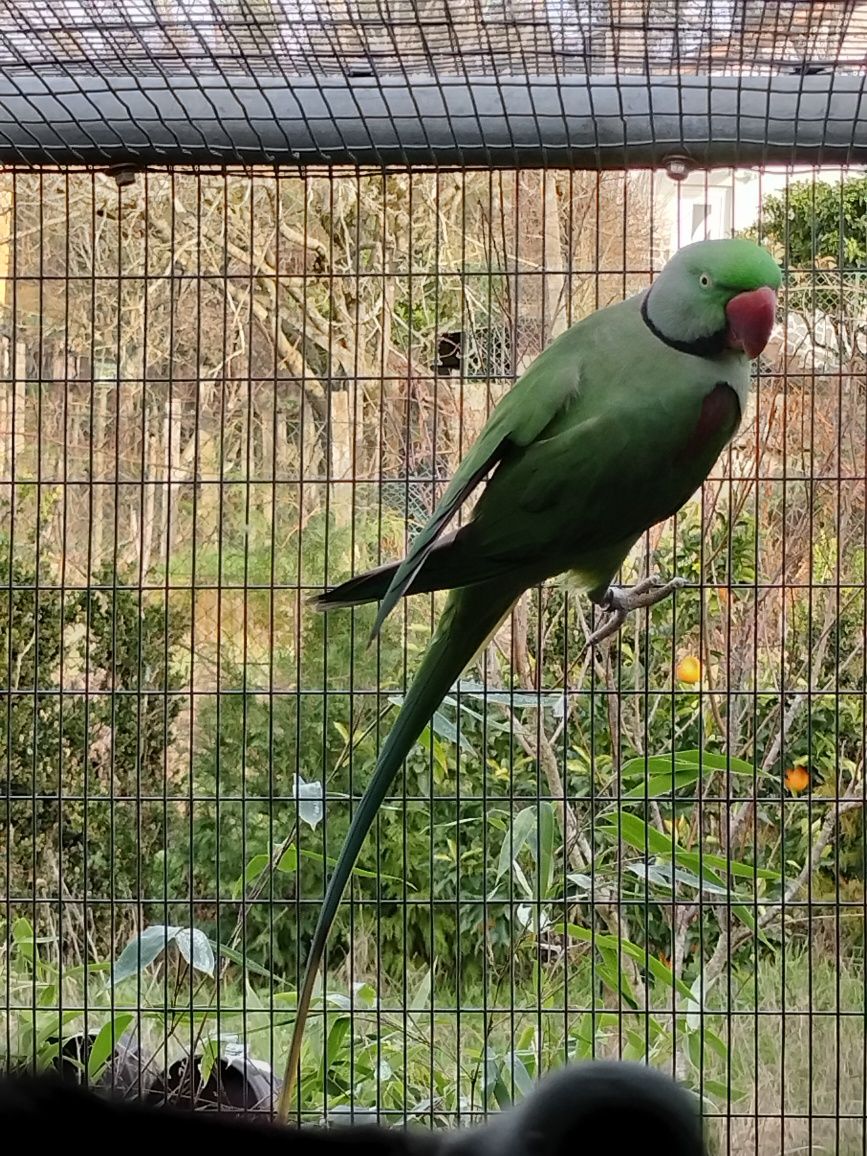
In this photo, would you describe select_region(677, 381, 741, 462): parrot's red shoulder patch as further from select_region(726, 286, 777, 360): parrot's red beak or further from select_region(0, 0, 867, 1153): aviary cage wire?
select_region(0, 0, 867, 1153): aviary cage wire

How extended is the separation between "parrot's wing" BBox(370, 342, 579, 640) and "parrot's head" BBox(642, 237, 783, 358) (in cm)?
10

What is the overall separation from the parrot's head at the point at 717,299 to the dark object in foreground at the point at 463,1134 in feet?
A: 3.11

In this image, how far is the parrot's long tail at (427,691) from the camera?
3.97ft

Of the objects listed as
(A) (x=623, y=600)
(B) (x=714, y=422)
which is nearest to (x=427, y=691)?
(A) (x=623, y=600)

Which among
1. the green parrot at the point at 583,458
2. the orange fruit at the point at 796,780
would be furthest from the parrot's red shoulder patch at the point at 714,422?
the orange fruit at the point at 796,780

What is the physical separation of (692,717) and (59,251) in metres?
1.77

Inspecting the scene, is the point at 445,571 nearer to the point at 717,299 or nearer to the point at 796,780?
the point at 717,299

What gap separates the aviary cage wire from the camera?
4.59 feet

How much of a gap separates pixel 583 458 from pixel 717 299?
196mm

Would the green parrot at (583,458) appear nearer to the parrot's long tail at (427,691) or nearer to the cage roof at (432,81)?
the parrot's long tail at (427,691)

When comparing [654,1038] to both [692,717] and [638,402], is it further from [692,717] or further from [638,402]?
[638,402]

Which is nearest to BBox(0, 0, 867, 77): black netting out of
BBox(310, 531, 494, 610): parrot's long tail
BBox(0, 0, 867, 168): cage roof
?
BBox(0, 0, 867, 168): cage roof

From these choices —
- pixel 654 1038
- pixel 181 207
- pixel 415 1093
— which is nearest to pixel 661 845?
pixel 654 1038

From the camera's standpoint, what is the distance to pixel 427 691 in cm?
123
